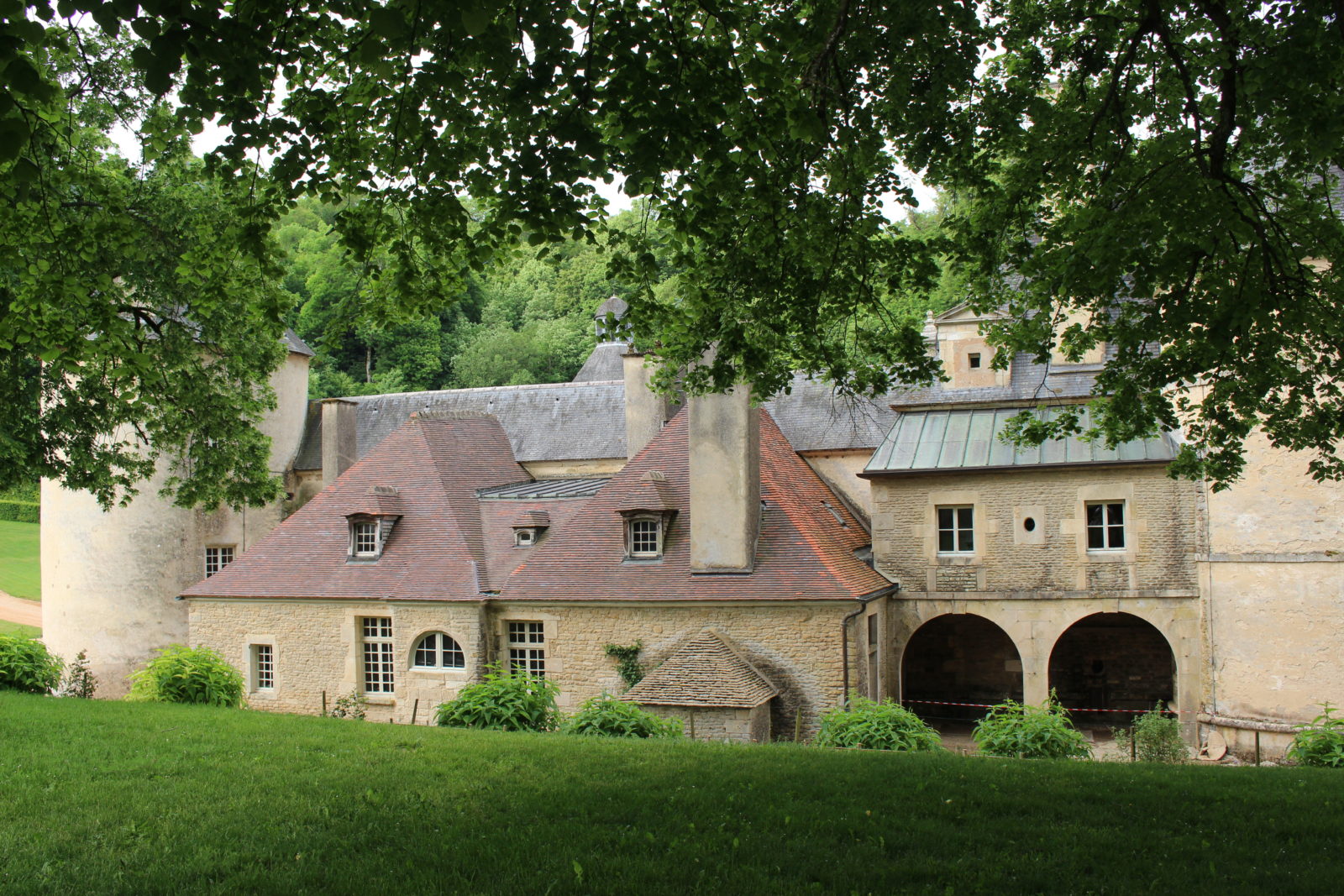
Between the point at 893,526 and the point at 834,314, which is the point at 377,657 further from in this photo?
the point at 834,314

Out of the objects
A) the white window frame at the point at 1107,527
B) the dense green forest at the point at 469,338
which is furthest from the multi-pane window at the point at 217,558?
the white window frame at the point at 1107,527

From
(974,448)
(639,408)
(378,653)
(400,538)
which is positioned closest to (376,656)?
(378,653)

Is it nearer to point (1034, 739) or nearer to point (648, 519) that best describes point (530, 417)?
point (648, 519)

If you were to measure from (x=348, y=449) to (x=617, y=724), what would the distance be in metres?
16.6

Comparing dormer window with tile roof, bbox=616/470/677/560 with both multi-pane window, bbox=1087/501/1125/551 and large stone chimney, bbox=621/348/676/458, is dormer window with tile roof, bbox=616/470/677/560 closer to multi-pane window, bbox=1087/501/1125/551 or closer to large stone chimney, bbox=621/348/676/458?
large stone chimney, bbox=621/348/676/458

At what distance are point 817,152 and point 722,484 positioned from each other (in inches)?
370

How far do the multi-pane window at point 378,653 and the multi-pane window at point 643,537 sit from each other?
194 inches

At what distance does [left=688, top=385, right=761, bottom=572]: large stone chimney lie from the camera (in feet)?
59.6

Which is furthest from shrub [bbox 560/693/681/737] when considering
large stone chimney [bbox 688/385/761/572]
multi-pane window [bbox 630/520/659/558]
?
multi-pane window [bbox 630/520/659/558]

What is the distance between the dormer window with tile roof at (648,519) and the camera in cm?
1905

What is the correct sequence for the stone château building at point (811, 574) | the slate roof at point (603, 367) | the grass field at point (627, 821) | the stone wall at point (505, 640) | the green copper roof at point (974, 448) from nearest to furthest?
the grass field at point (627, 821)
the stone wall at point (505, 640)
the stone château building at point (811, 574)
the green copper roof at point (974, 448)
the slate roof at point (603, 367)

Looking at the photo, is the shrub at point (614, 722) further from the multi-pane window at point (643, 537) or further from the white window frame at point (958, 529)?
the white window frame at point (958, 529)

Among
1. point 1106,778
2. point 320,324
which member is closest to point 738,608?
point 1106,778

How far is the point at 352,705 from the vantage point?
1978 centimetres
